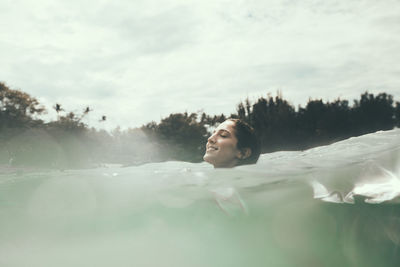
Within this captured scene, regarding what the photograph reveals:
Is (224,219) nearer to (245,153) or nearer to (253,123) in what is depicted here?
(245,153)

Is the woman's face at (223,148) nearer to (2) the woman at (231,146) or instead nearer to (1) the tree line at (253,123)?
(2) the woman at (231,146)

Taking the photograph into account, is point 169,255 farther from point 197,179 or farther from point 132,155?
point 132,155

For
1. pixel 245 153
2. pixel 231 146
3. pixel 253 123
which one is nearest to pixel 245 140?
pixel 245 153

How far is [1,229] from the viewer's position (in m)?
6.29

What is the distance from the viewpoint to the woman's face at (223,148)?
6836 mm

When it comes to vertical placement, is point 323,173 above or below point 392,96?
below

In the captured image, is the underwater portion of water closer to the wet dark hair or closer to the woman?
the woman

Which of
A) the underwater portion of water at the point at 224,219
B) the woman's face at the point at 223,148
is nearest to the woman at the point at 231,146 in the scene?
the woman's face at the point at 223,148

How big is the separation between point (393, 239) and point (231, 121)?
12.4 ft

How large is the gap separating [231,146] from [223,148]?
19 centimetres

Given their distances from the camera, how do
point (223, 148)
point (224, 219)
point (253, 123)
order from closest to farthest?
point (224, 219)
point (223, 148)
point (253, 123)

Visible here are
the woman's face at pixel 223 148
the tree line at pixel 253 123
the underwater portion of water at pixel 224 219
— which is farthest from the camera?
the tree line at pixel 253 123

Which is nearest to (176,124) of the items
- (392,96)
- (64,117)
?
(64,117)

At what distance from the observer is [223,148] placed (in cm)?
691
